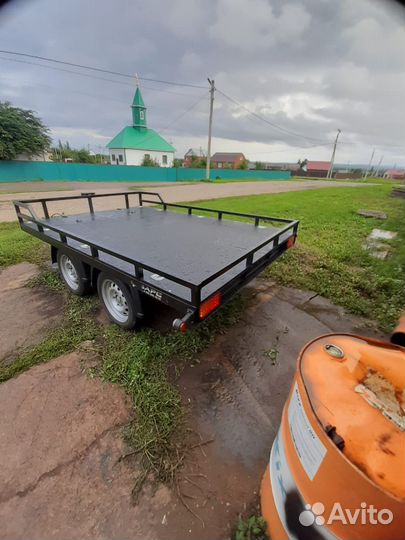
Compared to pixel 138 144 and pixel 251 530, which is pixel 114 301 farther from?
pixel 138 144

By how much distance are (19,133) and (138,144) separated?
69.4 ft

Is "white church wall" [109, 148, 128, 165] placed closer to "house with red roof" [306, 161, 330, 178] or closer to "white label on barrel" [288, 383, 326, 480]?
"white label on barrel" [288, 383, 326, 480]

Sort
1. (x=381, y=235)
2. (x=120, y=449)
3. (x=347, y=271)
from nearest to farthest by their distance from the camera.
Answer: (x=120, y=449) → (x=347, y=271) → (x=381, y=235)

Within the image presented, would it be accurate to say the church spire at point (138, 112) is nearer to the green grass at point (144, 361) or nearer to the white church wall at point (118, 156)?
the white church wall at point (118, 156)

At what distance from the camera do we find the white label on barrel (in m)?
0.97

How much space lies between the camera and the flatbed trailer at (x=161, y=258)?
7.10ft

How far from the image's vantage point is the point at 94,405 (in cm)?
216

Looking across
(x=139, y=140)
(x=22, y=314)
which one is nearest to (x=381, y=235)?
(x=22, y=314)

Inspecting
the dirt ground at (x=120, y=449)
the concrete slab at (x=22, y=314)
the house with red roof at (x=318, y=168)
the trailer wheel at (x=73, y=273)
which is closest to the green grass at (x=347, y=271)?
A: the dirt ground at (x=120, y=449)

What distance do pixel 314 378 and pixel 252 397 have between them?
1278 mm

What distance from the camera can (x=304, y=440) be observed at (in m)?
1.05

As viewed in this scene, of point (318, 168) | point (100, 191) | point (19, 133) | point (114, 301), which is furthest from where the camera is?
point (318, 168)

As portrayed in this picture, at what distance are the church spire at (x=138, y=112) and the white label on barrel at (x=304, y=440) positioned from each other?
48.4m

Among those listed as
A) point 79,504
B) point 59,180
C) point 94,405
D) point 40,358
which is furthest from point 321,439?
point 59,180
